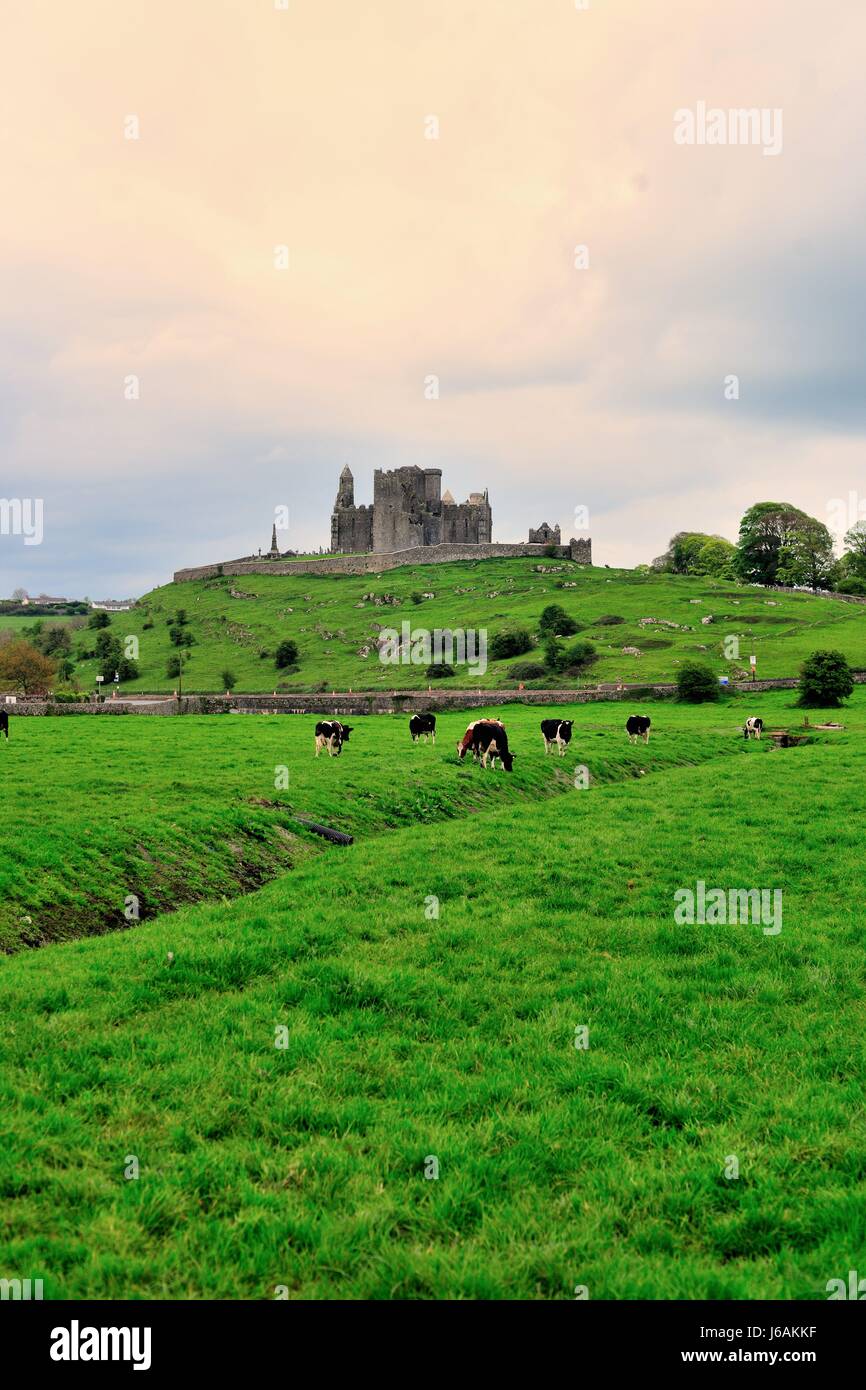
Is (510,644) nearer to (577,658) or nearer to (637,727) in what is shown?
(577,658)

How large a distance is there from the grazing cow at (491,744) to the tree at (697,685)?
38.2m

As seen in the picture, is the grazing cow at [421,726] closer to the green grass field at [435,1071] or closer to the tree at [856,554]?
the green grass field at [435,1071]

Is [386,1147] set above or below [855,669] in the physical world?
below

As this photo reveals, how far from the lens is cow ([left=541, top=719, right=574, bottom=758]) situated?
102 feet

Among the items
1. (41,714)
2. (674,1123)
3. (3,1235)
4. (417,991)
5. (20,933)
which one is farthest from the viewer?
(41,714)

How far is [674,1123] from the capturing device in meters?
7.30

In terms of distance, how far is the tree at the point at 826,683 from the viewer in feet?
174

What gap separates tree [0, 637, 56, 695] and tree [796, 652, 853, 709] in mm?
65864

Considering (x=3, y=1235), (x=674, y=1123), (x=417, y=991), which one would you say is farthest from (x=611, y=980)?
(x=3, y=1235)

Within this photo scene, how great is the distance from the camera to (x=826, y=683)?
53000 millimetres

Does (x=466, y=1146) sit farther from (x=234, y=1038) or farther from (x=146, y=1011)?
(x=146, y=1011)

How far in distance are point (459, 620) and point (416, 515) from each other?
255ft

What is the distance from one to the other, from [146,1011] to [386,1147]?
12.6ft

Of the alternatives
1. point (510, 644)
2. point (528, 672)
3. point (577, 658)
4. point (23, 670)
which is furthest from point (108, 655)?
point (577, 658)
